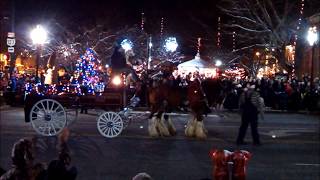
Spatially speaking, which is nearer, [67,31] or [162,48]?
[67,31]

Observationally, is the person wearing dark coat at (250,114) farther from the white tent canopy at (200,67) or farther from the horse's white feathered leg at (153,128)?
the white tent canopy at (200,67)

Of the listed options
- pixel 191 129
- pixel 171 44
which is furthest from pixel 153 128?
pixel 171 44

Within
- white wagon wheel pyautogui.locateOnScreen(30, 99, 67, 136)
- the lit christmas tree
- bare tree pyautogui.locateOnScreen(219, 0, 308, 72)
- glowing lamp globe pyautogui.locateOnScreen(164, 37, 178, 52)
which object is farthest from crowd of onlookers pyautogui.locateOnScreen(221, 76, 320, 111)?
glowing lamp globe pyautogui.locateOnScreen(164, 37, 178, 52)

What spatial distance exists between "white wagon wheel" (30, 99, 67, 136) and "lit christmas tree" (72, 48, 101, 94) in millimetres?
1352

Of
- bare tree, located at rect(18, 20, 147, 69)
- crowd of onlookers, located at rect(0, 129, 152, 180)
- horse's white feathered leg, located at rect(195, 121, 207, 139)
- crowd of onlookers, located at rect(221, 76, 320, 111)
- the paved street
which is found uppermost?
bare tree, located at rect(18, 20, 147, 69)

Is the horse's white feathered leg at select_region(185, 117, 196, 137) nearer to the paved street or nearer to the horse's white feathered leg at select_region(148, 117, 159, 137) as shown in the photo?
the paved street

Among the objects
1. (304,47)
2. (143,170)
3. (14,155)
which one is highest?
(304,47)

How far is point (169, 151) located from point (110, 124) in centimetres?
282

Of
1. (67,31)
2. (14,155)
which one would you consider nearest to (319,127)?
(14,155)

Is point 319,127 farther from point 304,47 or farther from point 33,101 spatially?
point 304,47

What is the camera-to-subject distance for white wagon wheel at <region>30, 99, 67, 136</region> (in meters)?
16.3

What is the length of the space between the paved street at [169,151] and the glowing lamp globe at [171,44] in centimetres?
3506

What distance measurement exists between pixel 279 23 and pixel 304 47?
3.71 meters

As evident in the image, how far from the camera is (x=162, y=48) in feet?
202
